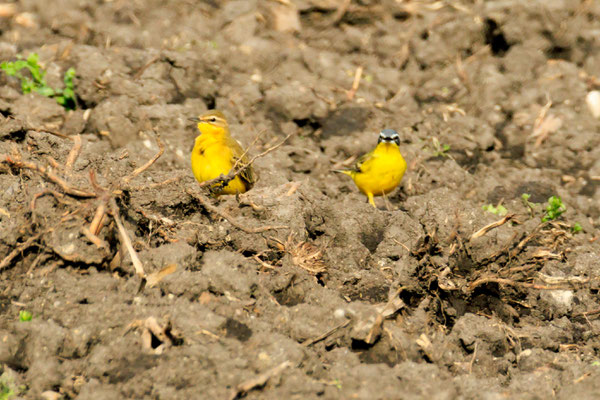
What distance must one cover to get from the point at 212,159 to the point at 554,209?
150 inches

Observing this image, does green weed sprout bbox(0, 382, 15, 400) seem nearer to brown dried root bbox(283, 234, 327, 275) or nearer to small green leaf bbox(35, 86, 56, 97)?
brown dried root bbox(283, 234, 327, 275)

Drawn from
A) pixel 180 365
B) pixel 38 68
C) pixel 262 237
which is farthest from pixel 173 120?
pixel 180 365

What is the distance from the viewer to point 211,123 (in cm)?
763

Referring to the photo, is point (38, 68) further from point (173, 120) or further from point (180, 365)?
point (180, 365)

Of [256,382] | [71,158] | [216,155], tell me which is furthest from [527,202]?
[71,158]

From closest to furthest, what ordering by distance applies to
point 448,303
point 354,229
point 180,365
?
point 180,365
point 448,303
point 354,229

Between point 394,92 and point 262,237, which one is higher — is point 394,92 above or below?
below

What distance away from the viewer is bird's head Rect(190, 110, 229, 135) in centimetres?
758

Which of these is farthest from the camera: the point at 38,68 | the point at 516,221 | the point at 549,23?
the point at 549,23

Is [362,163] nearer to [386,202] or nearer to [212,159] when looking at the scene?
[386,202]

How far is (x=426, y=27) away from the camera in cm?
1105

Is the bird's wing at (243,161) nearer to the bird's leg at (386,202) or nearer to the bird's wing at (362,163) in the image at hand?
the bird's wing at (362,163)

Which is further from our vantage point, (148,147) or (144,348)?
(148,147)

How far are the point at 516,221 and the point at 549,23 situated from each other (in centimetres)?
449
